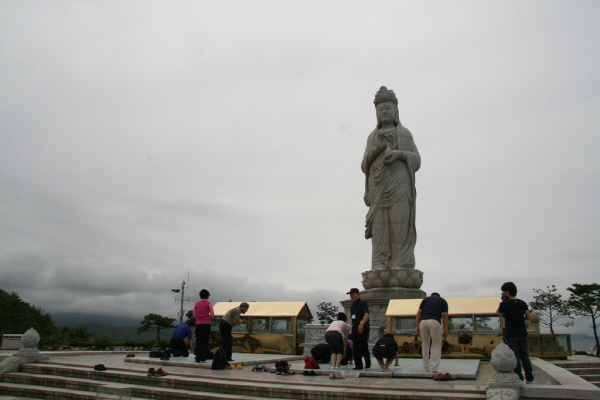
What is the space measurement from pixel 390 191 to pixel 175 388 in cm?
1017

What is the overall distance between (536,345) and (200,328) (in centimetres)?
746

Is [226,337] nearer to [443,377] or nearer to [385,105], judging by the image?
[443,377]

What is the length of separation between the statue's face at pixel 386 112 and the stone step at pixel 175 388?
1096 centimetres

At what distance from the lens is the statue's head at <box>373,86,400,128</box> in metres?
16.3

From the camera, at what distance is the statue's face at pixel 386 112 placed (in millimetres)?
16250

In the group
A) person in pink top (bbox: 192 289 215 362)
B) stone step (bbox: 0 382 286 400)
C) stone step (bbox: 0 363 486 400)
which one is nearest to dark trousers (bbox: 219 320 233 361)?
person in pink top (bbox: 192 289 215 362)

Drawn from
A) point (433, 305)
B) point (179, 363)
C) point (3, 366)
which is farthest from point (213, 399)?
point (3, 366)

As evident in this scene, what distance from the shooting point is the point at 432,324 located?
7.73 metres

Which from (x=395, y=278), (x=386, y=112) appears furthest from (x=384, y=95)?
(x=395, y=278)

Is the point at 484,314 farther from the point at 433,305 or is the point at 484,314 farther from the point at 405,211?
the point at 405,211

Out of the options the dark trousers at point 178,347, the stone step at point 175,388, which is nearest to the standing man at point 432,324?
the stone step at point 175,388

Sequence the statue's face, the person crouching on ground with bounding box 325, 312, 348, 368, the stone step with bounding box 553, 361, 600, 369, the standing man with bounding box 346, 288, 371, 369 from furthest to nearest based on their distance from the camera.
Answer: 1. the statue's face
2. the stone step with bounding box 553, 361, 600, 369
3. the standing man with bounding box 346, 288, 371, 369
4. the person crouching on ground with bounding box 325, 312, 348, 368

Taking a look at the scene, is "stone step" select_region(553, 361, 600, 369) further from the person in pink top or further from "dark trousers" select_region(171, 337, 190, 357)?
"dark trousers" select_region(171, 337, 190, 357)

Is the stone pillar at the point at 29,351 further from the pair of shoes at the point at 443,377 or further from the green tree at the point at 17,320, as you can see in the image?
the green tree at the point at 17,320
